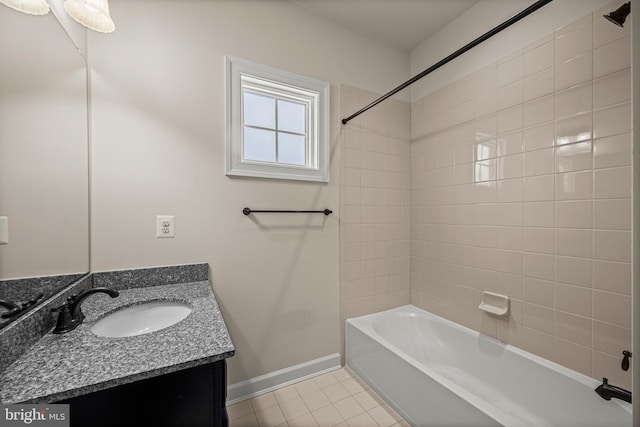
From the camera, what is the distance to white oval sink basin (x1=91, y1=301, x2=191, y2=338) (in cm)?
106

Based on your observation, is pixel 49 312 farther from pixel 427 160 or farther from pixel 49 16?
pixel 427 160

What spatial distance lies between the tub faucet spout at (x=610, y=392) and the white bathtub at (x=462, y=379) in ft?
0.11

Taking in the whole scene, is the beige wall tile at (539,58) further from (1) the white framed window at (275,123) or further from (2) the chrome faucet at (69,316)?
(2) the chrome faucet at (69,316)

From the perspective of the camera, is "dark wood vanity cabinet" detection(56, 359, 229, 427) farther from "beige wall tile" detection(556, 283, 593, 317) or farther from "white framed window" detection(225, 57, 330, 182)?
"beige wall tile" detection(556, 283, 593, 317)

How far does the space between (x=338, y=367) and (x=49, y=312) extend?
5.73 ft

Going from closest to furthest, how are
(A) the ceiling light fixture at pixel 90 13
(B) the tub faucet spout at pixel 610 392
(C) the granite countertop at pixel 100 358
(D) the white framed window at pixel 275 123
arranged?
(C) the granite countertop at pixel 100 358 < (A) the ceiling light fixture at pixel 90 13 < (B) the tub faucet spout at pixel 610 392 < (D) the white framed window at pixel 275 123

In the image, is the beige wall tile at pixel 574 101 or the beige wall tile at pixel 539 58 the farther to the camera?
the beige wall tile at pixel 539 58

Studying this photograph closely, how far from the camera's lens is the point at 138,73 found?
4.48ft

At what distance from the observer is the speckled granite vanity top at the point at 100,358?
0.59m

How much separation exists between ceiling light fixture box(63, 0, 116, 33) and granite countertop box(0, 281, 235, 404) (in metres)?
1.17

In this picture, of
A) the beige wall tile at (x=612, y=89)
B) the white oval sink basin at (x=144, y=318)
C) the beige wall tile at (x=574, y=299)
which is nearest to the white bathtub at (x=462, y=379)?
the beige wall tile at (x=574, y=299)

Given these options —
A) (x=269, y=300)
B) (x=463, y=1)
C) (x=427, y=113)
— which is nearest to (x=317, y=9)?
(x=463, y=1)

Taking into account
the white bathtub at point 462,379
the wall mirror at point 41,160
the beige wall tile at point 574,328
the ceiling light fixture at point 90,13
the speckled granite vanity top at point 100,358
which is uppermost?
the ceiling light fixture at point 90,13

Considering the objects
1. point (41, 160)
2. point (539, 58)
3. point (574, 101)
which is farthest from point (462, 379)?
point (41, 160)
